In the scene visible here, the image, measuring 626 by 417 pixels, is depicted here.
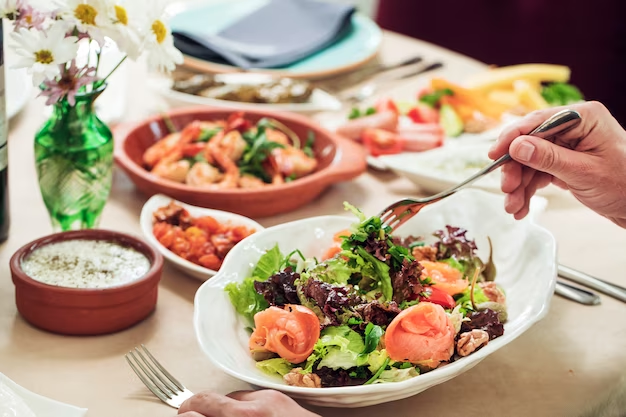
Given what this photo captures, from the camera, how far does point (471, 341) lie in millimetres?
1320

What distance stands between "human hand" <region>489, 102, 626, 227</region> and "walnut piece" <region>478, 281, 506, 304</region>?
0.65 ft

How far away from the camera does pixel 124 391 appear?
1.34 meters

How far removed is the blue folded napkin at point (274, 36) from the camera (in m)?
2.92

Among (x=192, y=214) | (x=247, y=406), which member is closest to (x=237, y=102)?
(x=192, y=214)

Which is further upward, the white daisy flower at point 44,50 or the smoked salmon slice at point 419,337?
the white daisy flower at point 44,50

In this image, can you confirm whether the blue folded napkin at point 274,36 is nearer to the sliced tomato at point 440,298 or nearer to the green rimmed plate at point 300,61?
the green rimmed plate at point 300,61

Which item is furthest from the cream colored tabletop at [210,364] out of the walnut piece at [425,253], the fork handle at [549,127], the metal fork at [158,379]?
the fork handle at [549,127]

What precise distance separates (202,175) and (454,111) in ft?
3.26

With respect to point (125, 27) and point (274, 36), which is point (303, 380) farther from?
point (274, 36)

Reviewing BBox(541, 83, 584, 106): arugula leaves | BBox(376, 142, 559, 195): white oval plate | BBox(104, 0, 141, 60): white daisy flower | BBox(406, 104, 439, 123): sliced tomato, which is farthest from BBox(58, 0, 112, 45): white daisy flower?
BBox(541, 83, 584, 106): arugula leaves

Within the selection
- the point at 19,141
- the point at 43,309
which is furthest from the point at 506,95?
the point at 43,309

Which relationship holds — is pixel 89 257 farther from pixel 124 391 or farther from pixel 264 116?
pixel 264 116

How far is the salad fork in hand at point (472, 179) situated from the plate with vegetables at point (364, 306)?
0.06m

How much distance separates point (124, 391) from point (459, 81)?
2035mm
